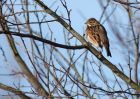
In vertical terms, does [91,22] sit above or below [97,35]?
above

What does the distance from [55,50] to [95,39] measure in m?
0.52

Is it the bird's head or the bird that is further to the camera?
the bird's head

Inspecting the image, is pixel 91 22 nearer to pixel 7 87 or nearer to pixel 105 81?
pixel 105 81

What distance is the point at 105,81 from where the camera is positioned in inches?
181

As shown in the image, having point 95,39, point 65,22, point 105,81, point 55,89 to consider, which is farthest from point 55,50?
point 65,22

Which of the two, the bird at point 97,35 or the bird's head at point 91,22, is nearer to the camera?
the bird at point 97,35

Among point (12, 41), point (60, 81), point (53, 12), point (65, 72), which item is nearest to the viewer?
point (53, 12)

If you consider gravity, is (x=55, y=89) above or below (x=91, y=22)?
below

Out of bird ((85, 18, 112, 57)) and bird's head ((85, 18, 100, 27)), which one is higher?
bird's head ((85, 18, 100, 27))

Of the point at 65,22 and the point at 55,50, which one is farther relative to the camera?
the point at 55,50

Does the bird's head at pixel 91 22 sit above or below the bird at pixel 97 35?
above

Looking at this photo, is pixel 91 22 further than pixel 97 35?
Yes

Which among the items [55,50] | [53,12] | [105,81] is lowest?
[105,81]

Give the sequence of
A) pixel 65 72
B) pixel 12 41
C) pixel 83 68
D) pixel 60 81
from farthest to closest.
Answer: pixel 12 41, pixel 83 68, pixel 60 81, pixel 65 72
